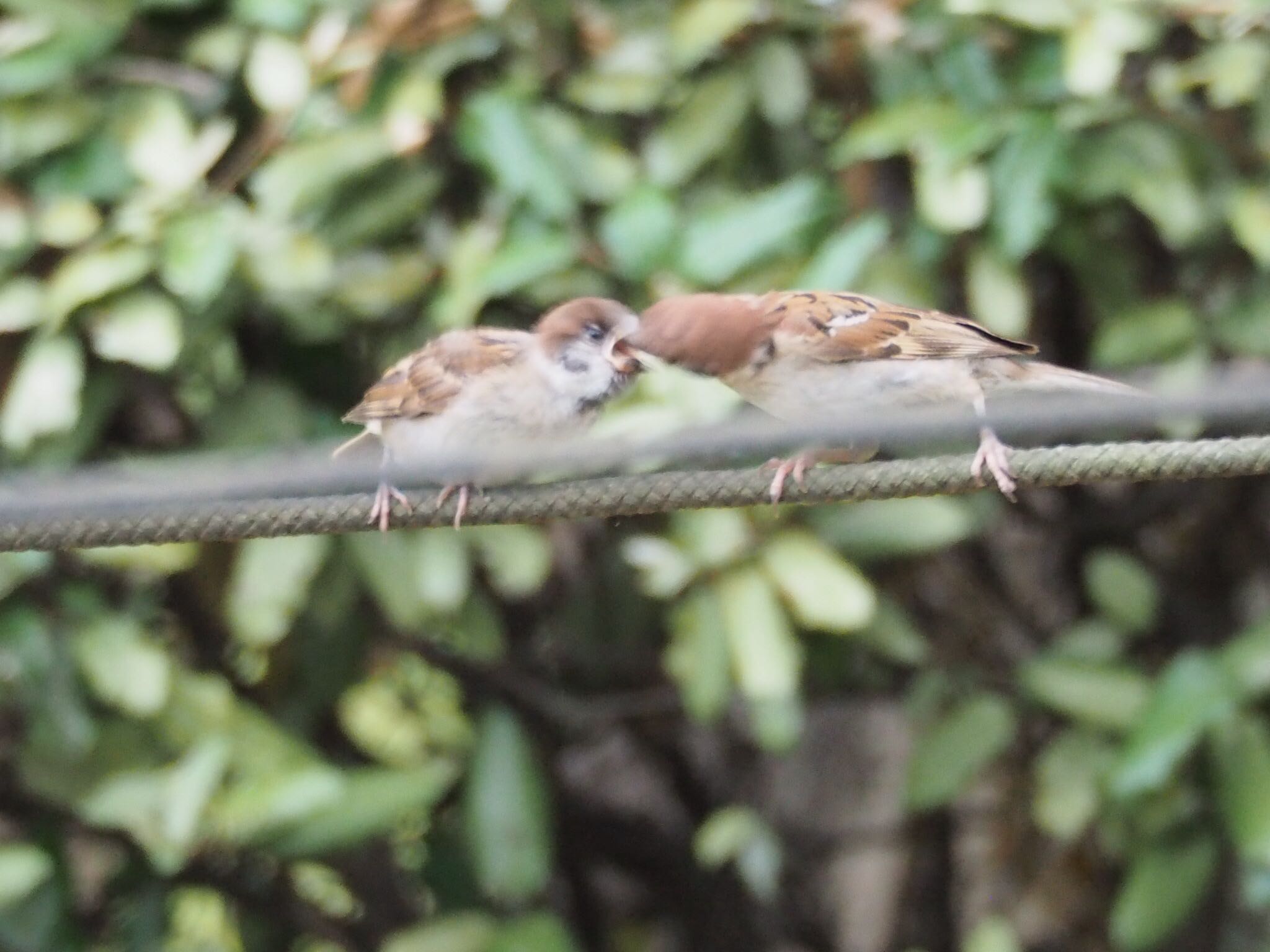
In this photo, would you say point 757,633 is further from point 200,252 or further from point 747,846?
point 200,252

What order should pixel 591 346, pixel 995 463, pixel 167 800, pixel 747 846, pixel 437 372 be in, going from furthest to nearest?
pixel 747 846 → pixel 167 800 → pixel 437 372 → pixel 591 346 → pixel 995 463

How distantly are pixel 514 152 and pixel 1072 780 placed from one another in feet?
6.92

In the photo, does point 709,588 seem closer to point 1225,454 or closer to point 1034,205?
point 1034,205

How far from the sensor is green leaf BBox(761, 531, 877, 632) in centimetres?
371

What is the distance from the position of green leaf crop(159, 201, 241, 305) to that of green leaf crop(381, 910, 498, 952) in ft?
5.46

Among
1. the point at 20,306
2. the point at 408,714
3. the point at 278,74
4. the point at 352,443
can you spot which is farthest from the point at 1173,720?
the point at 20,306

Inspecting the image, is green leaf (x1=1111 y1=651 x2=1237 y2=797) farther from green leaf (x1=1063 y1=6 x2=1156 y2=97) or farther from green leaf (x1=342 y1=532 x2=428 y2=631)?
green leaf (x1=342 y1=532 x2=428 y2=631)

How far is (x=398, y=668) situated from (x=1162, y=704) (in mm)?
2197

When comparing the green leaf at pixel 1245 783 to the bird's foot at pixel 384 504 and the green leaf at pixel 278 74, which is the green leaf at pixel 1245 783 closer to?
the bird's foot at pixel 384 504

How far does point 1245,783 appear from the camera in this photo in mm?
3996

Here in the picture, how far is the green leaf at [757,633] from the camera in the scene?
3740 mm

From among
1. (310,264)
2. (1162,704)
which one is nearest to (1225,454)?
(1162,704)

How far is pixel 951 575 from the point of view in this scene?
4.87m

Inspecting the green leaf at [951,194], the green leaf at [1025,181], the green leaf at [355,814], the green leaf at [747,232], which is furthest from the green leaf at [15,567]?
the green leaf at [1025,181]
